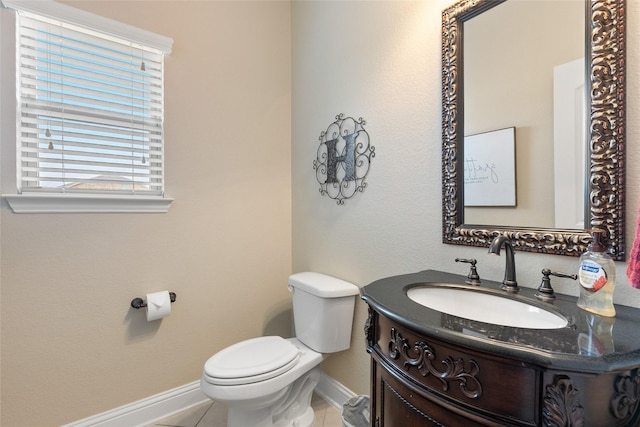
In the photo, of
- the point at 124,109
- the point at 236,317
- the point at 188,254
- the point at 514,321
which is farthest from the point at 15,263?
the point at 514,321

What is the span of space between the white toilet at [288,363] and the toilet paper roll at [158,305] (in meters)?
0.41

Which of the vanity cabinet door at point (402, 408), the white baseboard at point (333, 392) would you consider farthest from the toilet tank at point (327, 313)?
the vanity cabinet door at point (402, 408)

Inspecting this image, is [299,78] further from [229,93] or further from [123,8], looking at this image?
[123,8]

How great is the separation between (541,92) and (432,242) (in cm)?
66

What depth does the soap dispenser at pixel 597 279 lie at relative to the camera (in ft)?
2.38

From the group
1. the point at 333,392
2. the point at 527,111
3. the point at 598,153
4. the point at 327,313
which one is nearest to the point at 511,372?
the point at 598,153

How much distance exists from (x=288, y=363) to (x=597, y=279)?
4.11 ft

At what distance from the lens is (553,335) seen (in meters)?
0.62

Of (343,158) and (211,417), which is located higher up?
(343,158)

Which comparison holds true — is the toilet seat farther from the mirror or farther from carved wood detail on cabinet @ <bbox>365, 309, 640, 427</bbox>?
the mirror

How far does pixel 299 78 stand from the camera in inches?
84.0

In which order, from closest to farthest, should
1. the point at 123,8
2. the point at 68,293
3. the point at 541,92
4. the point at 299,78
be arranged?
the point at 541,92 → the point at 68,293 → the point at 123,8 → the point at 299,78

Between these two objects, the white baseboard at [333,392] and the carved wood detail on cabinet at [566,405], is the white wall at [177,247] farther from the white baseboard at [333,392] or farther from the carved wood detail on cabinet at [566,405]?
the carved wood detail on cabinet at [566,405]

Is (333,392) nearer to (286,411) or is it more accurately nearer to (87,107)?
(286,411)
